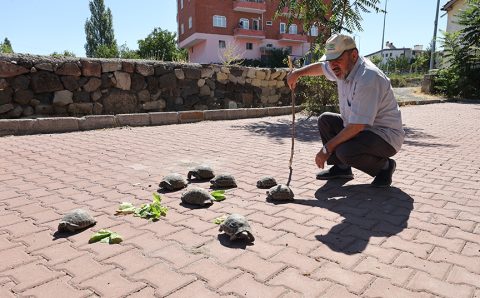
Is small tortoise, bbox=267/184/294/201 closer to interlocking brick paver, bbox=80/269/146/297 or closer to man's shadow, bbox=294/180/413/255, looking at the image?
man's shadow, bbox=294/180/413/255

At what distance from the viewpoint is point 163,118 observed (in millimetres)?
8547

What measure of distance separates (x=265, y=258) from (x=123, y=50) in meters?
47.4

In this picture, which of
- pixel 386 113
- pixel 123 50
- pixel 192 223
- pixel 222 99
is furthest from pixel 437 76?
pixel 123 50

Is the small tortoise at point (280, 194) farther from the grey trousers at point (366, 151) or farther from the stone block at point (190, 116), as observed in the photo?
the stone block at point (190, 116)

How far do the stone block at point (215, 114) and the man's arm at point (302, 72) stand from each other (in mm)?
5370

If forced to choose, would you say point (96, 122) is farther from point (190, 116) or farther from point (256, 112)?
point (256, 112)

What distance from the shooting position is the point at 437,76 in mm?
20859

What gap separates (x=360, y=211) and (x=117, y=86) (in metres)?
6.68

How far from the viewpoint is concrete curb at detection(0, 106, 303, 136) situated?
6727 mm

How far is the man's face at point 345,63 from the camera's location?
3348mm

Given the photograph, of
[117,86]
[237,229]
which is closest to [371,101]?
[237,229]

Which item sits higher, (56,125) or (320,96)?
(320,96)

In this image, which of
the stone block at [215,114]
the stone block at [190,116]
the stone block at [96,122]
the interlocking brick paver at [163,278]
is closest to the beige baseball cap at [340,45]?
the interlocking brick paver at [163,278]

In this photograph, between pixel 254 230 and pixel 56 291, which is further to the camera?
pixel 254 230
